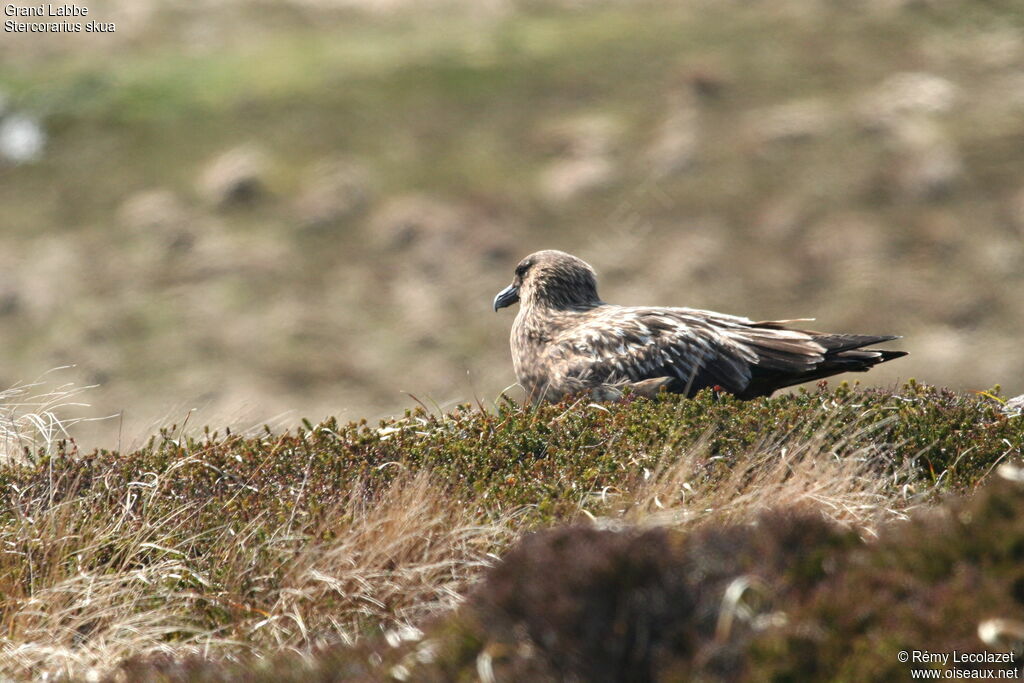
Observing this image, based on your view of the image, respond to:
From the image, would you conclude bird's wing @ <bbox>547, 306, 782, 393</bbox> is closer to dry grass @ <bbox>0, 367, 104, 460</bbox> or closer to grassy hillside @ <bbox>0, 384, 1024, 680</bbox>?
grassy hillside @ <bbox>0, 384, 1024, 680</bbox>

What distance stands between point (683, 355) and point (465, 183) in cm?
2065

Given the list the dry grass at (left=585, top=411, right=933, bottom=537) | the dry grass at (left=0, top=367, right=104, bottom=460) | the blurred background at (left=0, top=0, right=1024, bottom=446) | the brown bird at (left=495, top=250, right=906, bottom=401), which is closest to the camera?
the dry grass at (left=585, top=411, right=933, bottom=537)

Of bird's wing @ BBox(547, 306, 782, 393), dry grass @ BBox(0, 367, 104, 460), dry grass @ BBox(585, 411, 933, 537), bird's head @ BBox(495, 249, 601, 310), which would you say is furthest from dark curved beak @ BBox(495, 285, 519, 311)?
dry grass @ BBox(0, 367, 104, 460)

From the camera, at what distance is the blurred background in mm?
23781

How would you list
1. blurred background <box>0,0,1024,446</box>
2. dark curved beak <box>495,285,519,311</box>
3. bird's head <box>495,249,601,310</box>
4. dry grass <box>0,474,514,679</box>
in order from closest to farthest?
dry grass <box>0,474,514,679</box> → bird's head <box>495,249,601,310</box> → dark curved beak <box>495,285,519,311</box> → blurred background <box>0,0,1024,446</box>

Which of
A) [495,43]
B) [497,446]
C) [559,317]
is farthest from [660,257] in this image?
[497,446]

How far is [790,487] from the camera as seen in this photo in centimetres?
607

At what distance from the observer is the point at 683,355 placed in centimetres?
829

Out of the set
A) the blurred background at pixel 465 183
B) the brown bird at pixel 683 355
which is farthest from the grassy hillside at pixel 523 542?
the blurred background at pixel 465 183

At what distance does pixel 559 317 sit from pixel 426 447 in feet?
7.37

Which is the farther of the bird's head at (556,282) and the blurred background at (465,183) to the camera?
the blurred background at (465,183)

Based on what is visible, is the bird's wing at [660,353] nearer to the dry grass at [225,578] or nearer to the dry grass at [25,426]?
the dry grass at [225,578]

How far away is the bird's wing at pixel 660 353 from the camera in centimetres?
824

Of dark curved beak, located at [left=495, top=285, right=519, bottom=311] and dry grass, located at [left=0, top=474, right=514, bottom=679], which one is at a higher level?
dark curved beak, located at [left=495, top=285, right=519, bottom=311]
